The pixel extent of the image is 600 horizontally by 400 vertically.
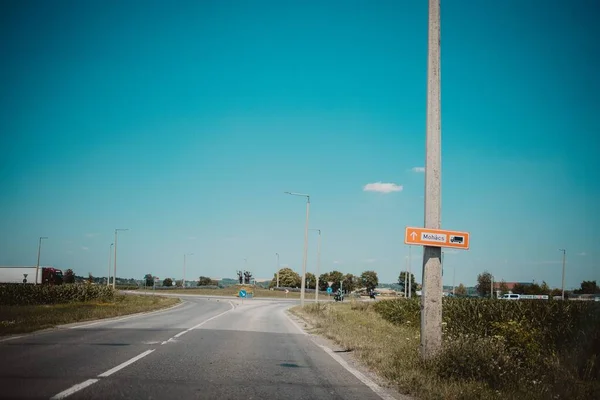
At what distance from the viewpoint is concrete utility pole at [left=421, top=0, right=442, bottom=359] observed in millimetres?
7762

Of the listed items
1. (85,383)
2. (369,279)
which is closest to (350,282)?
(369,279)

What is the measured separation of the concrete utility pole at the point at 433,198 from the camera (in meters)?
7.76

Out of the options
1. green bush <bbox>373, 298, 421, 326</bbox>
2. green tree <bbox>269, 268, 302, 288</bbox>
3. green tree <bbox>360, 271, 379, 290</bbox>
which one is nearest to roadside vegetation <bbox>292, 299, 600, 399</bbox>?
green bush <bbox>373, 298, 421, 326</bbox>

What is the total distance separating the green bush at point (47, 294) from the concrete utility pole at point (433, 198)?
39.1 metres

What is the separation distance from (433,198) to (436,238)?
0.76 m

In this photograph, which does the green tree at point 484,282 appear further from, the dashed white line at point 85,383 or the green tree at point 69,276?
the dashed white line at point 85,383

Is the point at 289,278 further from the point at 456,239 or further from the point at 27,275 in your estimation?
the point at 456,239

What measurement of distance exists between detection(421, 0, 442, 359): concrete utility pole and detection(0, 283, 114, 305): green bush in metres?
39.1

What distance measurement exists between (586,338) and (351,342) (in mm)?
5793

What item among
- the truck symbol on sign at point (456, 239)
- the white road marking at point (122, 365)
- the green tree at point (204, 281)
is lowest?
the green tree at point (204, 281)

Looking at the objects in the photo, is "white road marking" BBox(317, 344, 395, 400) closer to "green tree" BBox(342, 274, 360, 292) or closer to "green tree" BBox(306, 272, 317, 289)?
"green tree" BBox(342, 274, 360, 292)

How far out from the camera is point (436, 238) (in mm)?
7898

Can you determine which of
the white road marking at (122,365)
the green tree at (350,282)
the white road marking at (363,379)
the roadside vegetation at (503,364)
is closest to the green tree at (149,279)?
the roadside vegetation at (503,364)

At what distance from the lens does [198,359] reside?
29.6 feet
